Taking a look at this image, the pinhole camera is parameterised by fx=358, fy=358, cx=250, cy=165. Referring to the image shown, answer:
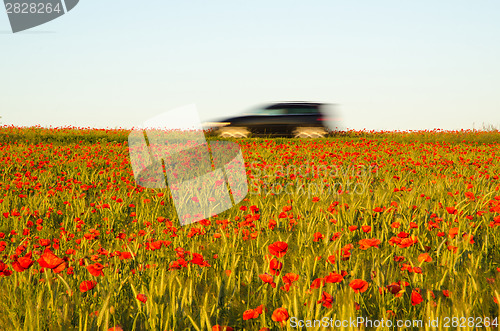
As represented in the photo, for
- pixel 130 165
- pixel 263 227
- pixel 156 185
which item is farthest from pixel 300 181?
pixel 130 165

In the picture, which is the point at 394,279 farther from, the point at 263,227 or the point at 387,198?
the point at 387,198

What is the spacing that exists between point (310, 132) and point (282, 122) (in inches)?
57.5

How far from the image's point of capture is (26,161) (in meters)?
7.48

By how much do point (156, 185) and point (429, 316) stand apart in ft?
15.4

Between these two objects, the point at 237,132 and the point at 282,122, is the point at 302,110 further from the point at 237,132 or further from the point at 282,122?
the point at 237,132

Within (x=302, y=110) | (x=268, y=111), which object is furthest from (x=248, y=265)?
(x=268, y=111)

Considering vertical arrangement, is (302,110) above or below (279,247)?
below

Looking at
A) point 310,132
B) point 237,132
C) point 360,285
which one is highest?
point 360,285

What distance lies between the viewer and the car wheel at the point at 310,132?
57.2ft

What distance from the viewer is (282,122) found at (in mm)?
17703

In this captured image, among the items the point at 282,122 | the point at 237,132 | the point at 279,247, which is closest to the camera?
the point at 279,247

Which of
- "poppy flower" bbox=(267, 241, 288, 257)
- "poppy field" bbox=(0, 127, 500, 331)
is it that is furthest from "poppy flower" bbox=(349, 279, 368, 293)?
"poppy flower" bbox=(267, 241, 288, 257)

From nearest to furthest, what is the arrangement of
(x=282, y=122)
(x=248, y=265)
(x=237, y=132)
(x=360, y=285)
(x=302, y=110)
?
(x=360, y=285) < (x=248, y=265) < (x=302, y=110) < (x=282, y=122) < (x=237, y=132)

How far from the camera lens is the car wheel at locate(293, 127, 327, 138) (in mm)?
17422
